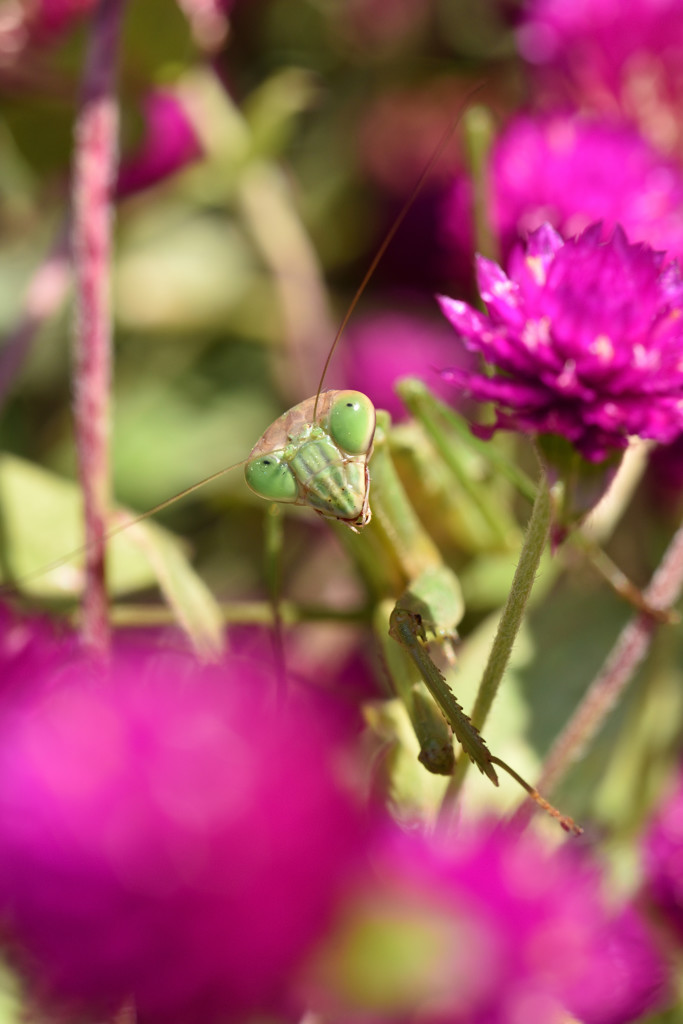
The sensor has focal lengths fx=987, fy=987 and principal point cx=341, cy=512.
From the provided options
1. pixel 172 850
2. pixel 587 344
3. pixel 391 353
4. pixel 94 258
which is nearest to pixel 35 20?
pixel 94 258

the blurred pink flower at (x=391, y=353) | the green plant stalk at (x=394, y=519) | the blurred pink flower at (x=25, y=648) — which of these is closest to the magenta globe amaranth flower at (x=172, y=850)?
the blurred pink flower at (x=25, y=648)

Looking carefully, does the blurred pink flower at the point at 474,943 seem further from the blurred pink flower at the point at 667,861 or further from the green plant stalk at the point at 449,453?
the green plant stalk at the point at 449,453

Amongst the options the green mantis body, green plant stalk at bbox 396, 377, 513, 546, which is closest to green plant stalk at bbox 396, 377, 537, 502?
green plant stalk at bbox 396, 377, 513, 546

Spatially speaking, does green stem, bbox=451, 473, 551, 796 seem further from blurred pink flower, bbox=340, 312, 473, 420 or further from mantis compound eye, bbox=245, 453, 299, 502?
blurred pink flower, bbox=340, 312, 473, 420

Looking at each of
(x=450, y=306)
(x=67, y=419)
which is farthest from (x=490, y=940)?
(x=67, y=419)

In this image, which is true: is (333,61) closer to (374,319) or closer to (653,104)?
(374,319)

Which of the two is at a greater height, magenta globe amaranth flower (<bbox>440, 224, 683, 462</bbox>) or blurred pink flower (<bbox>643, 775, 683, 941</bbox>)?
magenta globe amaranth flower (<bbox>440, 224, 683, 462</bbox>)
